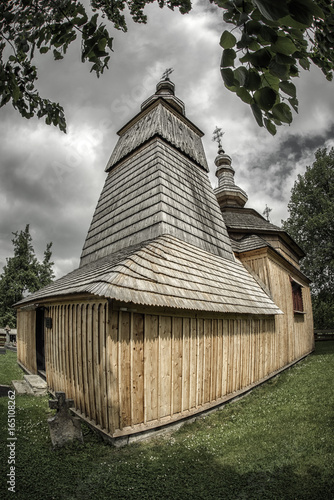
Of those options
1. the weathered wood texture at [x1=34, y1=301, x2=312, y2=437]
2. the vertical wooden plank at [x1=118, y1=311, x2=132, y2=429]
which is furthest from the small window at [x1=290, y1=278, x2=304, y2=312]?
the vertical wooden plank at [x1=118, y1=311, x2=132, y2=429]

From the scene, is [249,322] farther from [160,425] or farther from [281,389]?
[160,425]

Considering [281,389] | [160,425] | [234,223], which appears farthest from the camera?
[234,223]

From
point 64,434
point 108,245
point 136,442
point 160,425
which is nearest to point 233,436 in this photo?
point 160,425

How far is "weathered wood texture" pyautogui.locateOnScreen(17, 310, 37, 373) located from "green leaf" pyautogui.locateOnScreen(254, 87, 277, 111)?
33.3ft

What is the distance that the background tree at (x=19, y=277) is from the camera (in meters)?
27.8

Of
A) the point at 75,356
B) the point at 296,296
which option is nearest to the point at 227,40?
the point at 75,356

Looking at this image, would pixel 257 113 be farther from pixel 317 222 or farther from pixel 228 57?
pixel 317 222

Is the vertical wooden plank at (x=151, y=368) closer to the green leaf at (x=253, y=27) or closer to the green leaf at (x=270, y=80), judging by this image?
the green leaf at (x=270, y=80)

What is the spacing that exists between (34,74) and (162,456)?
5.36 m

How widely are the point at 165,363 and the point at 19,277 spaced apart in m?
29.2

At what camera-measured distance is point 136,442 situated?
4.20 metres

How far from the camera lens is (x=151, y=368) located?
458 centimetres

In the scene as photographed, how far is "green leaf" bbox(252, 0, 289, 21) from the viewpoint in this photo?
3.17 ft

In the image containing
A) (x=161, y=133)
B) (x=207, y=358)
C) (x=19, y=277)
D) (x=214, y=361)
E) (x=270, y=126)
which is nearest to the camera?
(x=270, y=126)
